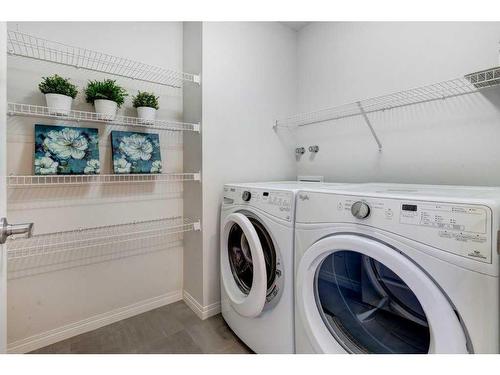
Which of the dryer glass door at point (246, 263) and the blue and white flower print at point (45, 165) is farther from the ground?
the blue and white flower print at point (45, 165)

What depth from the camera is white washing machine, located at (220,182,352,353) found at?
1.15m

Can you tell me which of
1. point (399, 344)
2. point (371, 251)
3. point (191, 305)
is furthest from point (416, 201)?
point (191, 305)

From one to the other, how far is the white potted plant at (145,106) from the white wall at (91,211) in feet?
0.41

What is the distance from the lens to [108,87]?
1.40m

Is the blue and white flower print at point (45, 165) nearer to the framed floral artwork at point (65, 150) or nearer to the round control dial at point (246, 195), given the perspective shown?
the framed floral artwork at point (65, 150)

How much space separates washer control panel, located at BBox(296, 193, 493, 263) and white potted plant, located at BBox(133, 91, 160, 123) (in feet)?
4.15

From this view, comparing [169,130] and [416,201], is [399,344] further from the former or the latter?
[169,130]

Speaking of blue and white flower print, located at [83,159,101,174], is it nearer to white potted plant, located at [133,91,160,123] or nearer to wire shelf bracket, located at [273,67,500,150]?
white potted plant, located at [133,91,160,123]

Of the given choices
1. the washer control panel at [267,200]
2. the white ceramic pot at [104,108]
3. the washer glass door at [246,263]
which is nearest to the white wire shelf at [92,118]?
the white ceramic pot at [104,108]

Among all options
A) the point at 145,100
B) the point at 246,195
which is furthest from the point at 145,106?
the point at 246,195

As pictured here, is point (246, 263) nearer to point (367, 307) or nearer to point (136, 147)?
point (367, 307)

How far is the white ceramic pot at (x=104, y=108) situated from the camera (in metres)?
1.39

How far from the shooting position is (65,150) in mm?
1373

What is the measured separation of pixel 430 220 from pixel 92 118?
1683 millimetres
